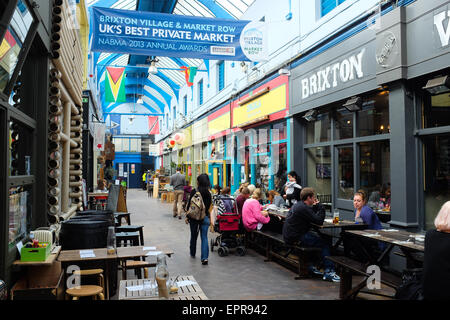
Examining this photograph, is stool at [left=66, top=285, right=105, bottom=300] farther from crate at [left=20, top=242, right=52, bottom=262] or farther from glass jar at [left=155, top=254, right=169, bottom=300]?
glass jar at [left=155, top=254, right=169, bottom=300]

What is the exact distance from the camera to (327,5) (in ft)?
29.2

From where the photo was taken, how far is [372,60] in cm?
700

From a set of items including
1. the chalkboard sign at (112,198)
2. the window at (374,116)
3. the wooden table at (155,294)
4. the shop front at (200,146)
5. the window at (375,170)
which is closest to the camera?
the wooden table at (155,294)

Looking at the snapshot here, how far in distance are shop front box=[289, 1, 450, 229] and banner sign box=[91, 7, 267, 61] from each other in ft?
5.47

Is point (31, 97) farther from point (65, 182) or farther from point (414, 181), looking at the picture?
point (414, 181)

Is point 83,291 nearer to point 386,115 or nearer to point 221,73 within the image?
point 386,115

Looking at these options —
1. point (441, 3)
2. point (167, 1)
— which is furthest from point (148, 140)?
point (441, 3)

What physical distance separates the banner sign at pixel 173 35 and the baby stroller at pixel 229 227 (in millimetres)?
3365

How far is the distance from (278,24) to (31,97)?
798 cm

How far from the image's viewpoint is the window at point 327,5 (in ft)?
27.8

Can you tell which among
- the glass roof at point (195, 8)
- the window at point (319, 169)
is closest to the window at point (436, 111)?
the window at point (319, 169)

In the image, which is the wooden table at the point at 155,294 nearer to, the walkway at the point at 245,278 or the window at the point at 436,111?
the walkway at the point at 245,278

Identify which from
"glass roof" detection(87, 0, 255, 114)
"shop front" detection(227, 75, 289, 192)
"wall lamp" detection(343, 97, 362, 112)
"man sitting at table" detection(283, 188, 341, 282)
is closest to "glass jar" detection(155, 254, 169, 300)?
"man sitting at table" detection(283, 188, 341, 282)

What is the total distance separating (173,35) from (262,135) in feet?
17.0
